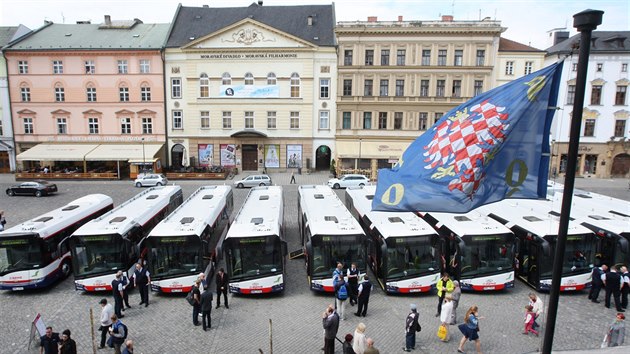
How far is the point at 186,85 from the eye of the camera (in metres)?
43.8

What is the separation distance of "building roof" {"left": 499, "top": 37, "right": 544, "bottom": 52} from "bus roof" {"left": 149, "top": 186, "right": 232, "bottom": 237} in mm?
33244

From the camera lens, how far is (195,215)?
17234 millimetres

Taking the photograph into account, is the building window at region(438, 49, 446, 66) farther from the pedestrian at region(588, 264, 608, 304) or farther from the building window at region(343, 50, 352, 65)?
the pedestrian at region(588, 264, 608, 304)

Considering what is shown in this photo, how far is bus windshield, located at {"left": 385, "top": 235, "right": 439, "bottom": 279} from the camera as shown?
570 inches

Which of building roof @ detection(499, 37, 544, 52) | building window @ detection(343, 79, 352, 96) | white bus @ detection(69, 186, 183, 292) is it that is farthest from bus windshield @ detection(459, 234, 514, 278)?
building roof @ detection(499, 37, 544, 52)

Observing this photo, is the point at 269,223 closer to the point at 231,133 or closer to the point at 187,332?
the point at 187,332

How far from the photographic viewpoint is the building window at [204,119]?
146 feet

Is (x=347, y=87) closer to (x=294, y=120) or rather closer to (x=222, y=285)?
(x=294, y=120)

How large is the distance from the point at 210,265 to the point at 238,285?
2111mm

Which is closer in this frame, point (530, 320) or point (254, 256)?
point (530, 320)

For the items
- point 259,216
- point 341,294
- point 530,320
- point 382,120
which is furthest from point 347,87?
point 530,320

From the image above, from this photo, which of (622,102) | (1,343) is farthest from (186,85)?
(622,102)

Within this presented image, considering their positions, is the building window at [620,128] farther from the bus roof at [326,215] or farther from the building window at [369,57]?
the bus roof at [326,215]

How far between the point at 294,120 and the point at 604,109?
30841 mm
